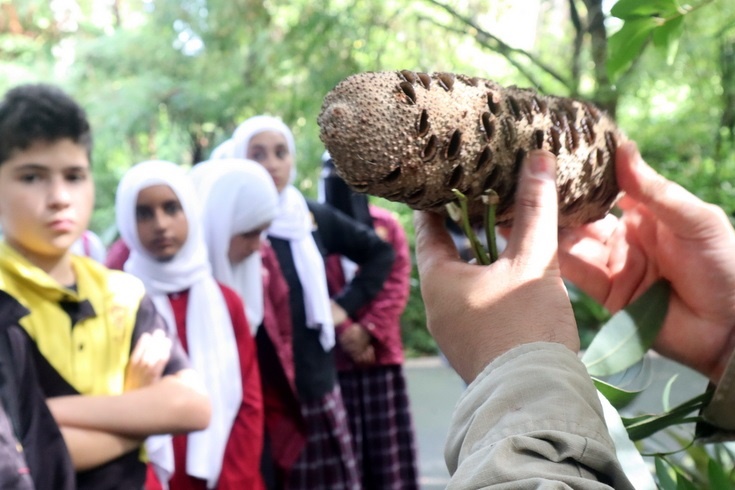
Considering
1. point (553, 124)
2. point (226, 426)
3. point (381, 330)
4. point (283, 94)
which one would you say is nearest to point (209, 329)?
point (226, 426)

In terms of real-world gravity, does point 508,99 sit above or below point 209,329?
above

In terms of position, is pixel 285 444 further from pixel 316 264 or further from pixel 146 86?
pixel 146 86

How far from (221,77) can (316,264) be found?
3.79 metres

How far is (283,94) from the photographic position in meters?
6.10

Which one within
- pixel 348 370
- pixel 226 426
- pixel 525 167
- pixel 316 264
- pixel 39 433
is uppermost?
pixel 525 167

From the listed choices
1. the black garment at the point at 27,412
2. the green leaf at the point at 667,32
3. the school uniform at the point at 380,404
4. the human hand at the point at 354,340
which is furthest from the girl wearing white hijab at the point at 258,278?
the green leaf at the point at 667,32

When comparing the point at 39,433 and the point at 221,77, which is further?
the point at 221,77

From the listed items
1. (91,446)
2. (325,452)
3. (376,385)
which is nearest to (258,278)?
(325,452)

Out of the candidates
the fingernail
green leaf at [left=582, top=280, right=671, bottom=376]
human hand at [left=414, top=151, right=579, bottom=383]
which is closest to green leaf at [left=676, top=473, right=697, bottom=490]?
green leaf at [left=582, top=280, right=671, bottom=376]

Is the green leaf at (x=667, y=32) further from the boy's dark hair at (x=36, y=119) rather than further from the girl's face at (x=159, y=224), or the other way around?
the girl's face at (x=159, y=224)

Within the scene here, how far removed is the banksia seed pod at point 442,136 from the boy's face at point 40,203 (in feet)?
3.84

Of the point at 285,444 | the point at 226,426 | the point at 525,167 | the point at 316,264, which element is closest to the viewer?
the point at 525,167

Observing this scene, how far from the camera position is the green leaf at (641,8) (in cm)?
89

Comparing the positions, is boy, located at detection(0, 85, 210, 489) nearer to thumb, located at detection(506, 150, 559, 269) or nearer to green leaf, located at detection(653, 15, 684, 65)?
thumb, located at detection(506, 150, 559, 269)
